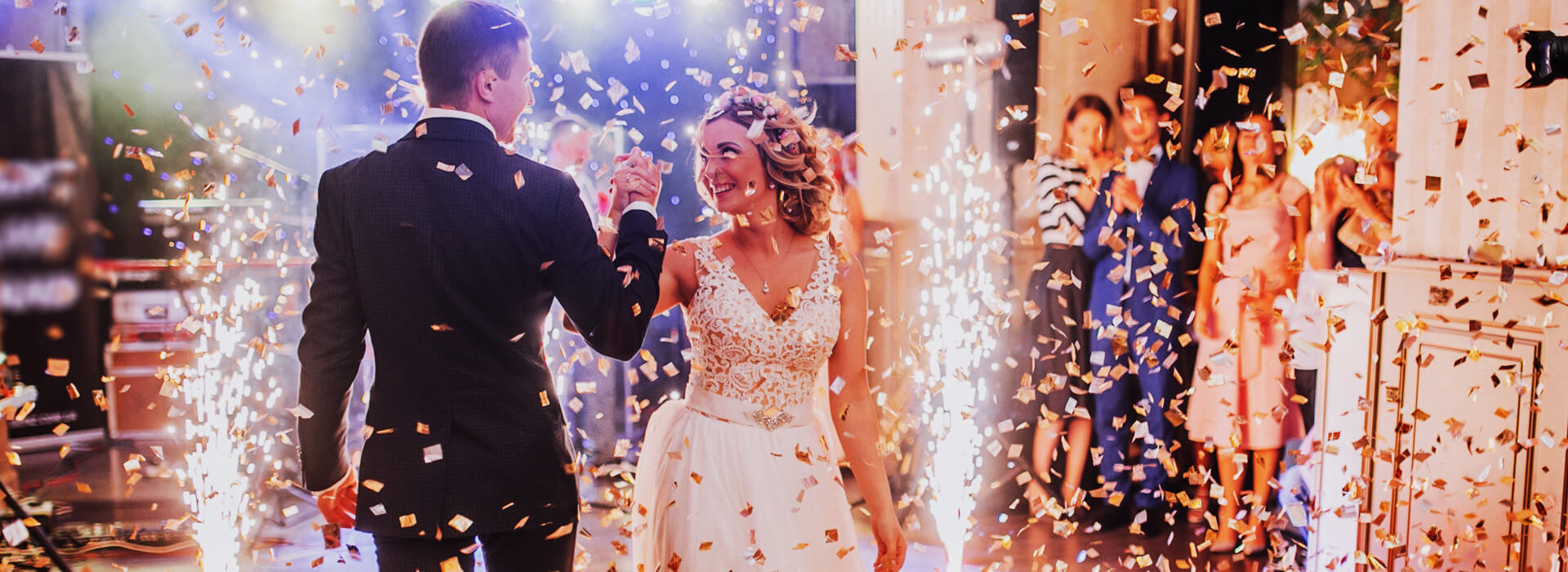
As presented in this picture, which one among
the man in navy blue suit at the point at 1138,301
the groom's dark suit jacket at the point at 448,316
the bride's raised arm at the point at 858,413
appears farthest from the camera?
the man in navy blue suit at the point at 1138,301

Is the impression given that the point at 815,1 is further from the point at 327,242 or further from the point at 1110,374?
the point at 327,242

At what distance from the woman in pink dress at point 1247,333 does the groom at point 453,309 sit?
120 inches

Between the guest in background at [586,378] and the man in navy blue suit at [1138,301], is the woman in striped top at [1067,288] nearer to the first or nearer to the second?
the man in navy blue suit at [1138,301]

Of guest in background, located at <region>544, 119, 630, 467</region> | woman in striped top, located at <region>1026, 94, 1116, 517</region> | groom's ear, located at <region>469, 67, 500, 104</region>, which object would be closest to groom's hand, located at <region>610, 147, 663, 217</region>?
groom's ear, located at <region>469, 67, 500, 104</region>

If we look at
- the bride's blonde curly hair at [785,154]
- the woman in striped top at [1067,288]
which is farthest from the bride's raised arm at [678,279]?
the woman in striped top at [1067,288]

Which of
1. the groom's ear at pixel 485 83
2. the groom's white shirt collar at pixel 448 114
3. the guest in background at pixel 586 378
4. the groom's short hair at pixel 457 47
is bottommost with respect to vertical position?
the guest in background at pixel 586 378

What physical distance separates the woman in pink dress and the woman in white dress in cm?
233

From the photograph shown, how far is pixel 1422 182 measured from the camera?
10.0 feet

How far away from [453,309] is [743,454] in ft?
2.27

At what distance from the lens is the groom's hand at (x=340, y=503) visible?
169 centimetres

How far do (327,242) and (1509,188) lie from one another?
3.22 m

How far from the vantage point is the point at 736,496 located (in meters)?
1.92

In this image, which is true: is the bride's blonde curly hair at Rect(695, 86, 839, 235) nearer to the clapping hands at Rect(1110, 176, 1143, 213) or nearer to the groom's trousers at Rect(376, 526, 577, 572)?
the groom's trousers at Rect(376, 526, 577, 572)

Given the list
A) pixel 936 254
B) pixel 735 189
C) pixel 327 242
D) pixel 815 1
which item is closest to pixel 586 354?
pixel 936 254
